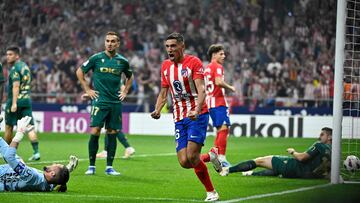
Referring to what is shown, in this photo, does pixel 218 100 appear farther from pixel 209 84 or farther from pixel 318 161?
pixel 318 161

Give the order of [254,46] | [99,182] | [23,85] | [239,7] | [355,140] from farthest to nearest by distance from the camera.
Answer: [239,7], [254,46], [23,85], [355,140], [99,182]

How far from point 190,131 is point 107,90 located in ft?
14.0

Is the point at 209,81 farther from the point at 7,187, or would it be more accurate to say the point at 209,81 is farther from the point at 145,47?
the point at 145,47

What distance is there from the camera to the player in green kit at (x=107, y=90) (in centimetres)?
1406

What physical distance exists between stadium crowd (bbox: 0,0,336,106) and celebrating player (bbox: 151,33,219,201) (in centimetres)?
1912

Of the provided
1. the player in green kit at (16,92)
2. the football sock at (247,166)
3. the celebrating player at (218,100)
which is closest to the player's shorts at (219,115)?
the celebrating player at (218,100)

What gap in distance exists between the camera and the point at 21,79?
1677 cm

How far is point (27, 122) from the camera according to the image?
1020cm

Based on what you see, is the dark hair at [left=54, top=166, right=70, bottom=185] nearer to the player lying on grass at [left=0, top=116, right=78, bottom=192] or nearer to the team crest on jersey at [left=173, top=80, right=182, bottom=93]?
the player lying on grass at [left=0, top=116, right=78, bottom=192]

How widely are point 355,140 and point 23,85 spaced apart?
23.4ft

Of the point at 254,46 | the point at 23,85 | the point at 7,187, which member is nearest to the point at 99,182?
the point at 7,187

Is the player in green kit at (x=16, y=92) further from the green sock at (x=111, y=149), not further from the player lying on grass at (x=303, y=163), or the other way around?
the player lying on grass at (x=303, y=163)

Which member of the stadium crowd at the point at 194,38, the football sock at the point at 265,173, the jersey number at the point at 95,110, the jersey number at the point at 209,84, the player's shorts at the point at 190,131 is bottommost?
the football sock at the point at 265,173

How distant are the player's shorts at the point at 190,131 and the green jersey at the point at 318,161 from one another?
337cm
